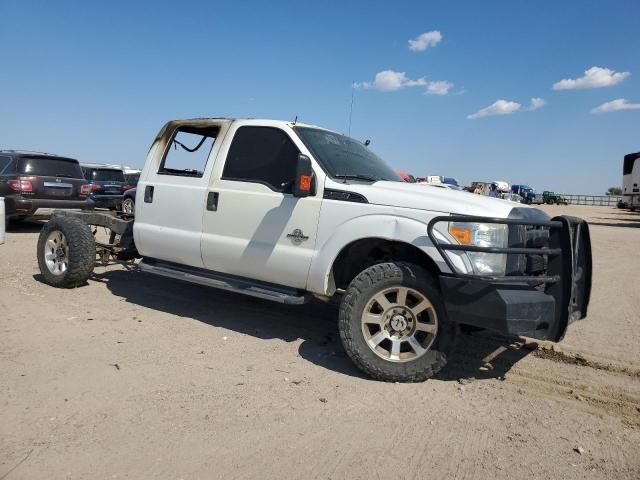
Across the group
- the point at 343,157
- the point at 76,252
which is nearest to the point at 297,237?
the point at 343,157

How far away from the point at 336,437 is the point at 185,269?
288cm

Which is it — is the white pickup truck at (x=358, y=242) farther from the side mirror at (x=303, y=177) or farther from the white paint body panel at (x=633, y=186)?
the white paint body panel at (x=633, y=186)

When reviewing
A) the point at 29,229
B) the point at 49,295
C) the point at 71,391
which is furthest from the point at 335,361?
the point at 29,229

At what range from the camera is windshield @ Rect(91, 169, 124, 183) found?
59.7 ft

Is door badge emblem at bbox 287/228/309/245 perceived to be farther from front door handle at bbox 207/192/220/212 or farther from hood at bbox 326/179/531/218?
front door handle at bbox 207/192/220/212

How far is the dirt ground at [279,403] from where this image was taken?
2.84m

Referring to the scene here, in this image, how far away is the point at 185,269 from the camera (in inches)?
213

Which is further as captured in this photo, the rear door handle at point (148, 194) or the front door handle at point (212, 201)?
the rear door handle at point (148, 194)

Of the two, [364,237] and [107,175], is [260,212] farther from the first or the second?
[107,175]

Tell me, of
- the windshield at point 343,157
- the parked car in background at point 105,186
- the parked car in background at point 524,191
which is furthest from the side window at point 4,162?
the parked car in background at point 524,191

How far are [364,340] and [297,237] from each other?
109 cm

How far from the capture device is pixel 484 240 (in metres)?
3.79

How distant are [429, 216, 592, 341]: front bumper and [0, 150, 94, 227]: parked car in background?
32.9 feet

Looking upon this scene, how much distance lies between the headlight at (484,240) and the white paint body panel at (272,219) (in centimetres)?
11
